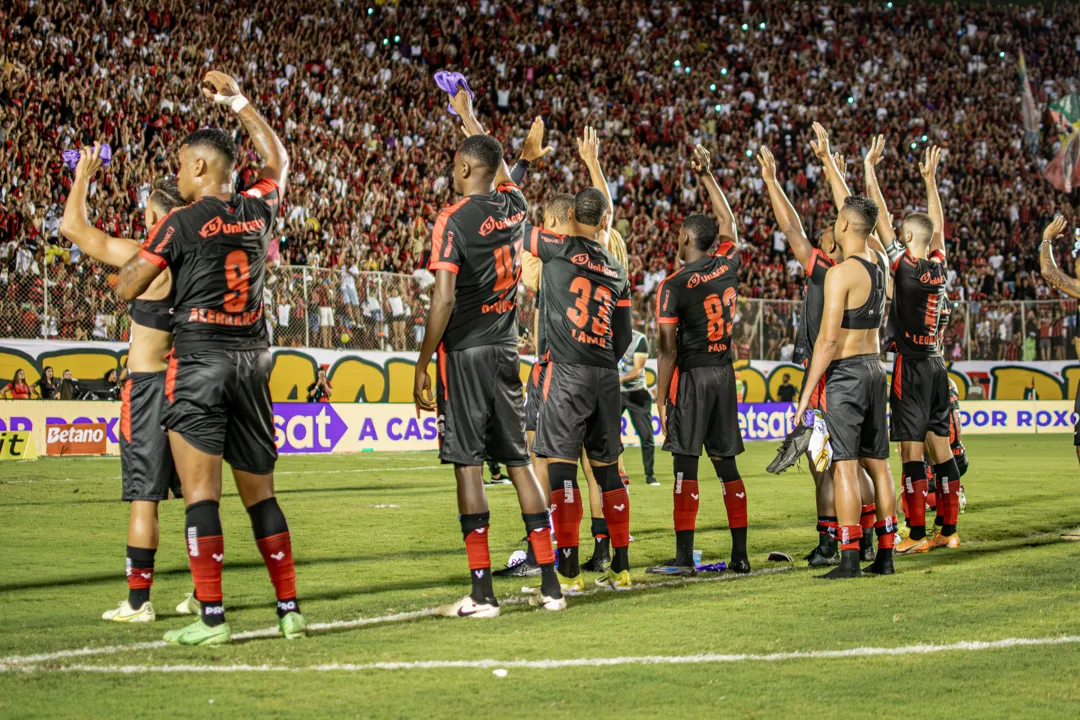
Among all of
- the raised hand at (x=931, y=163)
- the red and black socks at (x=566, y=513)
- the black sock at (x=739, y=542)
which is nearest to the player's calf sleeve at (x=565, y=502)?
the red and black socks at (x=566, y=513)

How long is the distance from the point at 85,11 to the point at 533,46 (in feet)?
50.6

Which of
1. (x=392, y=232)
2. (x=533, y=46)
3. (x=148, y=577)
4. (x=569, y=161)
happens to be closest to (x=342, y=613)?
(x=148, y=577)

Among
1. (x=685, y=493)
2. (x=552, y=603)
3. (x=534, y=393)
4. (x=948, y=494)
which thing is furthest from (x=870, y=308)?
(x=552, y=603)

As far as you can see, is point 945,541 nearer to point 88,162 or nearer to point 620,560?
point 620,560

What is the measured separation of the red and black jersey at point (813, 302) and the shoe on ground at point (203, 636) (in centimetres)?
535

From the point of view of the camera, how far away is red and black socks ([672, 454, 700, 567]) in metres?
8.41

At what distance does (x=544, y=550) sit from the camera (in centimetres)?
698

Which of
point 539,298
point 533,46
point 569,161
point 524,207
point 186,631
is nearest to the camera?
point 186,631

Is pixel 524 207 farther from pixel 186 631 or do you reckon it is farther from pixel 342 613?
pixel 186 631

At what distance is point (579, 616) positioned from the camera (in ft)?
21.8

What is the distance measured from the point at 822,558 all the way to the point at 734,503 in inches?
34.5

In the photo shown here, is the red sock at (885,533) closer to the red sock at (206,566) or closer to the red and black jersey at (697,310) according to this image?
the red and black jersey at (697,310)

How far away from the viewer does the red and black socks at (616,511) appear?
7840mm

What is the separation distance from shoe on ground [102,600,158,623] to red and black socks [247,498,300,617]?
0.92 m
